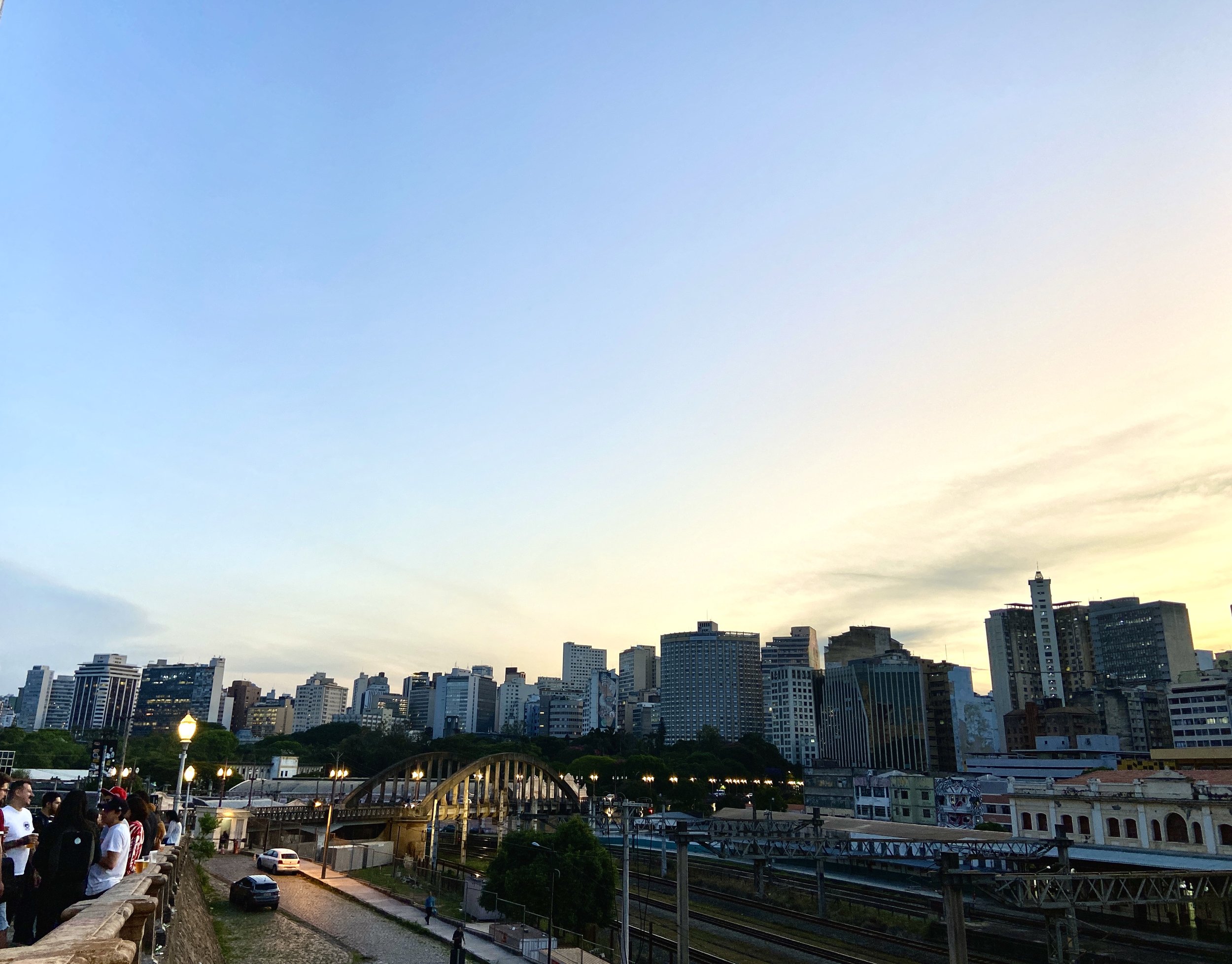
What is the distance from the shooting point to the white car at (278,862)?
5312 cm

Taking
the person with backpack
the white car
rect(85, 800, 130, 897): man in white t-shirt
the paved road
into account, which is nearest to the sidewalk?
the paved road

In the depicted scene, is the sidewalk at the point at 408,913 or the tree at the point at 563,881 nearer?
the sidewalk at the point at 408,913

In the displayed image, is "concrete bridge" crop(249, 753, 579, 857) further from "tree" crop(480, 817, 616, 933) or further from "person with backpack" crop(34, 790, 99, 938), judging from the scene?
"person with backpack" crop(34, 790, 99, 938)

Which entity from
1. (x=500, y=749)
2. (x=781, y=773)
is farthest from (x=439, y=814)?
(x=781, y=773)

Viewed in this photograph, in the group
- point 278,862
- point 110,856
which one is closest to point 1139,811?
point 278,862

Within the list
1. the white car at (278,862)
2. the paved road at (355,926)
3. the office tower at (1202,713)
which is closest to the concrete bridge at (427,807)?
the white car at (278,862)

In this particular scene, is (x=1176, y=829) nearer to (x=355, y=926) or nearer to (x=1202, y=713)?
(x=355, y=926)

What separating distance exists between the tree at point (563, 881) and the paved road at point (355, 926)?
6894 millimetres

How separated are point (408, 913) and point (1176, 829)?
1981 inches

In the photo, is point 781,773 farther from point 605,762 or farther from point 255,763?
point 255,763

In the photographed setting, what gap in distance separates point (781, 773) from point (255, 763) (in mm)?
105490

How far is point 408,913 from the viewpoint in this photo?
43031 millimetres

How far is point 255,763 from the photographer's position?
160125 mm

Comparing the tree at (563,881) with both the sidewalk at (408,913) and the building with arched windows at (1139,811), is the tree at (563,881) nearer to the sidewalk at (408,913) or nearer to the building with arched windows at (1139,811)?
the sidewalk at (408,913)
